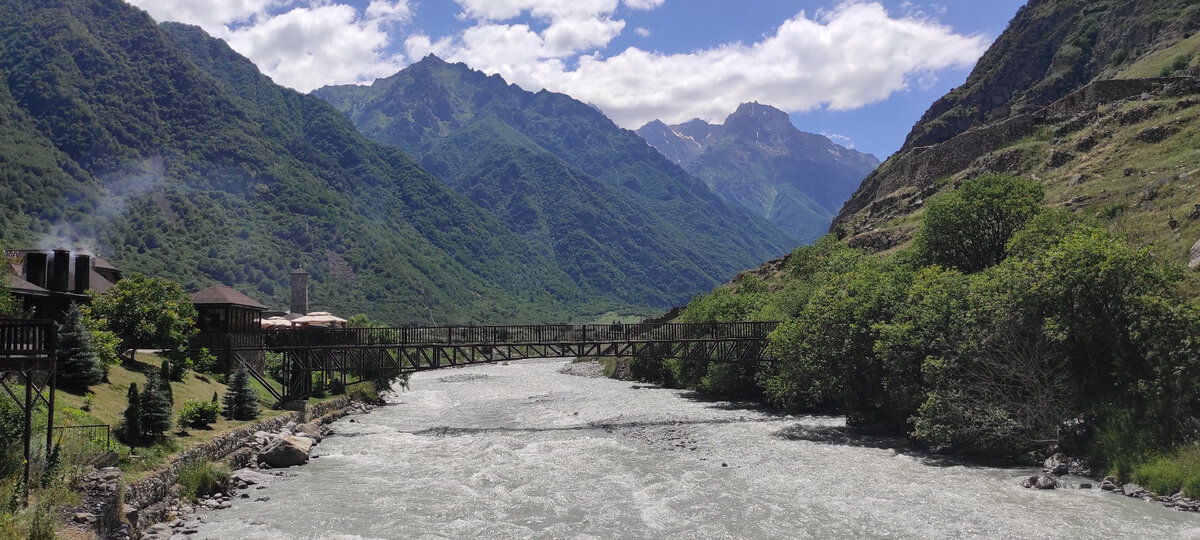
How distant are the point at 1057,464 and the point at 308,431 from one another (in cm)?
3915

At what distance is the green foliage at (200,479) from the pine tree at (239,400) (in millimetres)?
10903

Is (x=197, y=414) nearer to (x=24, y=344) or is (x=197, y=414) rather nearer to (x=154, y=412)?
(x=154, y=412)

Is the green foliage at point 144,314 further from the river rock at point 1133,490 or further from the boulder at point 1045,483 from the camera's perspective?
the river rock at point 1133,490

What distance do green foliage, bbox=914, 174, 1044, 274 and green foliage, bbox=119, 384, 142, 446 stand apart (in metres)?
50.6

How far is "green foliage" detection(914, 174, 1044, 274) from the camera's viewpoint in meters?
53.0

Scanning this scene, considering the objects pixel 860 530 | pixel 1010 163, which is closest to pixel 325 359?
pixel 860 530

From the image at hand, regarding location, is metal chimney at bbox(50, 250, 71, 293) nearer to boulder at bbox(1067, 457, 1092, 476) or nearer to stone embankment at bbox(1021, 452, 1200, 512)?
stone embankment at bbox(1021, 452, 1200, 512)

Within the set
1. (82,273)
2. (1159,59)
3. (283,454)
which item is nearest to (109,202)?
(82,273)

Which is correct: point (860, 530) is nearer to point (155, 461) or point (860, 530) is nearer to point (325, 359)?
point (155, 461)

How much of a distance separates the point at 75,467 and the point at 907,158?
394ft

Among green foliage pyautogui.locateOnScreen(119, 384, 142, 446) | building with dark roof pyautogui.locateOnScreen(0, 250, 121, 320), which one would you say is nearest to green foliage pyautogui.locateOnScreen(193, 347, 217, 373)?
building with dark roof pyautogui.locateOnScreen(0, 250, 121, 320)

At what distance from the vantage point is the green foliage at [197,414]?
34125 millimetres

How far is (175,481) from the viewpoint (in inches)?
1093

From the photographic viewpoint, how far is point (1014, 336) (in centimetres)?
3362
